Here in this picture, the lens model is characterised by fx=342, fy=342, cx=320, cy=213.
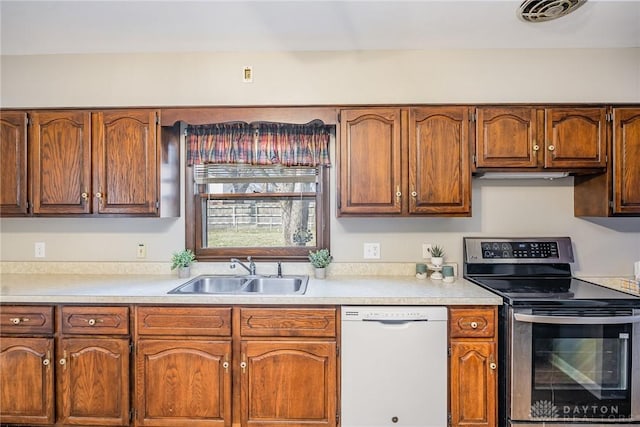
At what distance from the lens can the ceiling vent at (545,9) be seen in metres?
1.77

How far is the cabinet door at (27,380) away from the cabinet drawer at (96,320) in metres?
0.16

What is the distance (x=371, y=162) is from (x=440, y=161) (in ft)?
1.42

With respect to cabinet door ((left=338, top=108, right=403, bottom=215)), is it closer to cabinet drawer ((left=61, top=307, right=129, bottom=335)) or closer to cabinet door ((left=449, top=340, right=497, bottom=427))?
cabinet door ((left=449, top=340, right=497, bottom=427))

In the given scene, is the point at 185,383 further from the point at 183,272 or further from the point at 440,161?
the point at 440,161

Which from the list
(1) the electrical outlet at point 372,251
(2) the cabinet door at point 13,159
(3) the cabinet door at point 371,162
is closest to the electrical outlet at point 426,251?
(1) the electrical outlet at point 372,251

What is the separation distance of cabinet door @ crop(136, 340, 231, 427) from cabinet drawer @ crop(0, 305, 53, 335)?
1.85 ft

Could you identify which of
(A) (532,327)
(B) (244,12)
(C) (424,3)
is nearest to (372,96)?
(C) (424,3)

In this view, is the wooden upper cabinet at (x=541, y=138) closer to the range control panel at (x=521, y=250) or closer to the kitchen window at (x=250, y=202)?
the range control panel at (x=521, y=250)

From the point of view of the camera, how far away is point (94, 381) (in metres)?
1.92

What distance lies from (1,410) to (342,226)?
2288 millimetres

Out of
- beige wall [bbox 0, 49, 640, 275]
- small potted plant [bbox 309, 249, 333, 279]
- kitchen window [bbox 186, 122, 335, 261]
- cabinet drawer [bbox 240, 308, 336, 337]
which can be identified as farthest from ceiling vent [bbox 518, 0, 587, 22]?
cabinet drawer [bbox 240, 308, 336, 337]

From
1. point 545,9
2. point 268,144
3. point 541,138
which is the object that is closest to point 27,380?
point 268,144

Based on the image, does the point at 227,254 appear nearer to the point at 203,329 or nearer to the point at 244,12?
the point at 203,329

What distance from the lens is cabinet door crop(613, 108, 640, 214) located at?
2.11m
